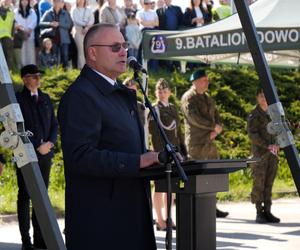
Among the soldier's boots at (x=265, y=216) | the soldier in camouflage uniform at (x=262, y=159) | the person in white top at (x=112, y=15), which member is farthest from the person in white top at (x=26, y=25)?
the soldier's boots at (x=265, y=216)

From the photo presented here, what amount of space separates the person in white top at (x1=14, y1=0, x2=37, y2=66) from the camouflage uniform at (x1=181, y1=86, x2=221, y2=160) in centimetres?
706

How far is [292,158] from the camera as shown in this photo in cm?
509

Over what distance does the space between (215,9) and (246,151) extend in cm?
363

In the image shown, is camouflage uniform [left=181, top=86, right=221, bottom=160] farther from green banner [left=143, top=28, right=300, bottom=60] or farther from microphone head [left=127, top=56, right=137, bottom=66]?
microphone head [left=127, top=56, right=137, bottom=66]

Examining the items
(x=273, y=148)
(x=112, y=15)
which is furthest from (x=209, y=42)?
(x=112, y=15)

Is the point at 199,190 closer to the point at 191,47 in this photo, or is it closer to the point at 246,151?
the point at 191,47

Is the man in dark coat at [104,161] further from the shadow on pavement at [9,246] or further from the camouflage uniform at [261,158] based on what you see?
the camouflage uniform at [261,158]

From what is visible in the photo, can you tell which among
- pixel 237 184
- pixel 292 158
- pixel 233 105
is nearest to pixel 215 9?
pixel 233 105

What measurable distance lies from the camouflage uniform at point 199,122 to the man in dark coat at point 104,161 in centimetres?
694

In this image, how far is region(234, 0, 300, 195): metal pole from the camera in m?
5.05

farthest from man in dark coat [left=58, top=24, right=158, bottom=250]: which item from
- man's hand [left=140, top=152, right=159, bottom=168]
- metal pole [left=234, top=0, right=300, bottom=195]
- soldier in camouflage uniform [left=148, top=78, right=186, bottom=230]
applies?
soldier in camouflage uniform [left=148, top=78, right=186, bottom=230]

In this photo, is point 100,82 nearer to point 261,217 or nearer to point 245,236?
point 245,236

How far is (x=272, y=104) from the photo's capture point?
5.10 meters

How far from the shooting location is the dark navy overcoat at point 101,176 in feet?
14.6
